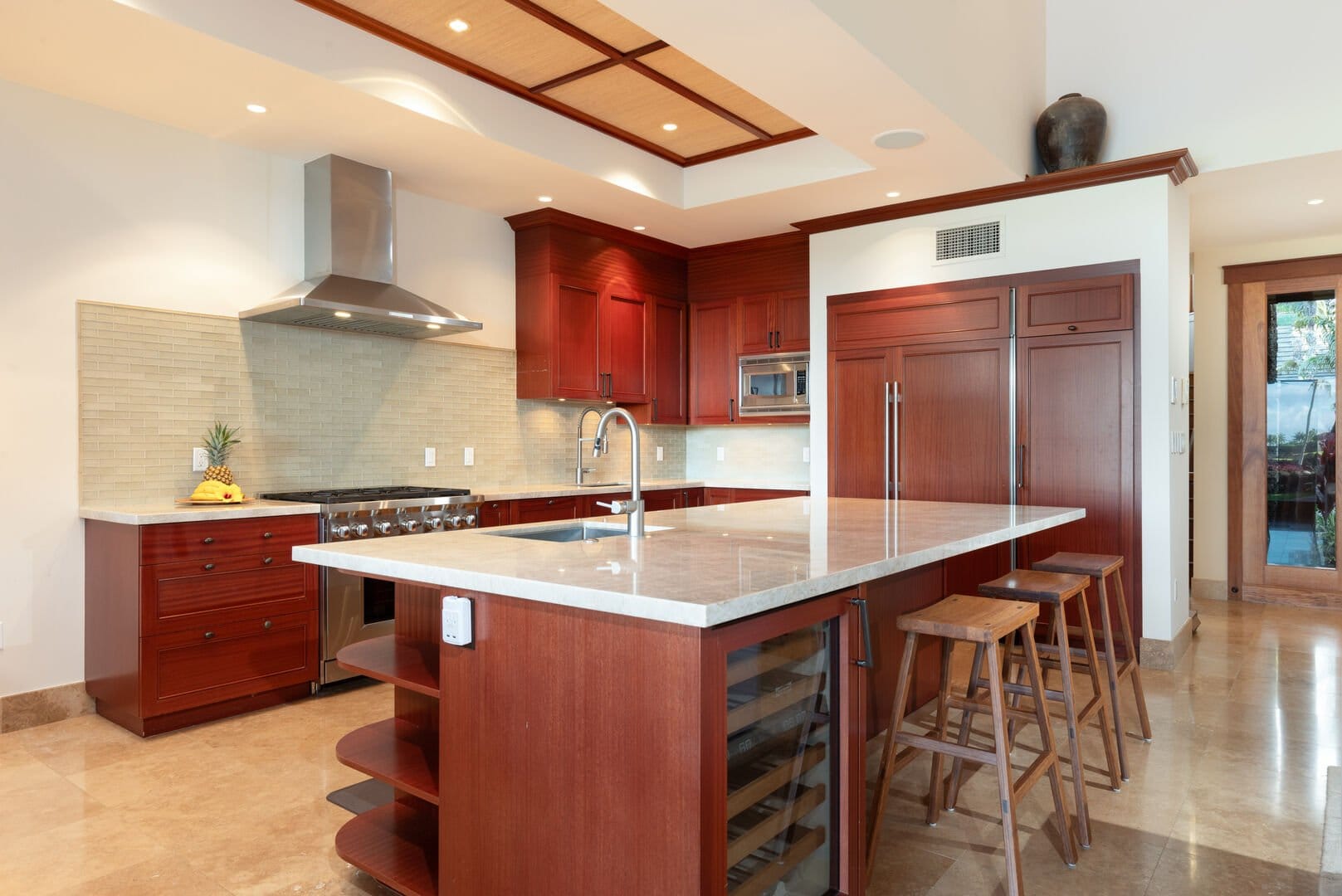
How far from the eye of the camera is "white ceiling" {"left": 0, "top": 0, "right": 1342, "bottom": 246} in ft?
9.71

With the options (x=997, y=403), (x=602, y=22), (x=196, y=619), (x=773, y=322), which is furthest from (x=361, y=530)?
(x=997, y=403)

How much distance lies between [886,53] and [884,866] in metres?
2.83

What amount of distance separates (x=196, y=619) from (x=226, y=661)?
23 cm

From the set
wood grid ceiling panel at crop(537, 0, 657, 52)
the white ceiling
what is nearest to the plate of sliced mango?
the white ceiling

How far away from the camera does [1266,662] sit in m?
4.39

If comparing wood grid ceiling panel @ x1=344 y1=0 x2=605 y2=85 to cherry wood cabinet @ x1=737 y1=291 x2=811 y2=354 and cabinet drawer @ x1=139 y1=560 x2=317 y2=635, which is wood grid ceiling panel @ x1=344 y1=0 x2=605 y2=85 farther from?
cherry wood cabinet @ x1=737 y1=291 x2=811 y2=354

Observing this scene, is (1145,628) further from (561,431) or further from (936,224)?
(561,431)

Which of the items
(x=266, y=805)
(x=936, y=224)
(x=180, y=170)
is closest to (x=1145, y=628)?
(x=936, y=224)

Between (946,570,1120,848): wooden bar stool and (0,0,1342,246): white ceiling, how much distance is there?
2.02 meters

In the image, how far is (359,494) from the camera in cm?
409

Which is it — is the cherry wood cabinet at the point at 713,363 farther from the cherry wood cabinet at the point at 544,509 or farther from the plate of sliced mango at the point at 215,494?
the plate of sliced mango at the point at 215,494

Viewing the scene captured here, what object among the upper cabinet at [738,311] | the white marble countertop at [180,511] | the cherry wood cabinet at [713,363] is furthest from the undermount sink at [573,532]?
the cherry wood cabinet at [713,363]

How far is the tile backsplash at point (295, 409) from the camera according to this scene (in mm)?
3646

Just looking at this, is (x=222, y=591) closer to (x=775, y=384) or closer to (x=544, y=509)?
(x=544, y=509)
